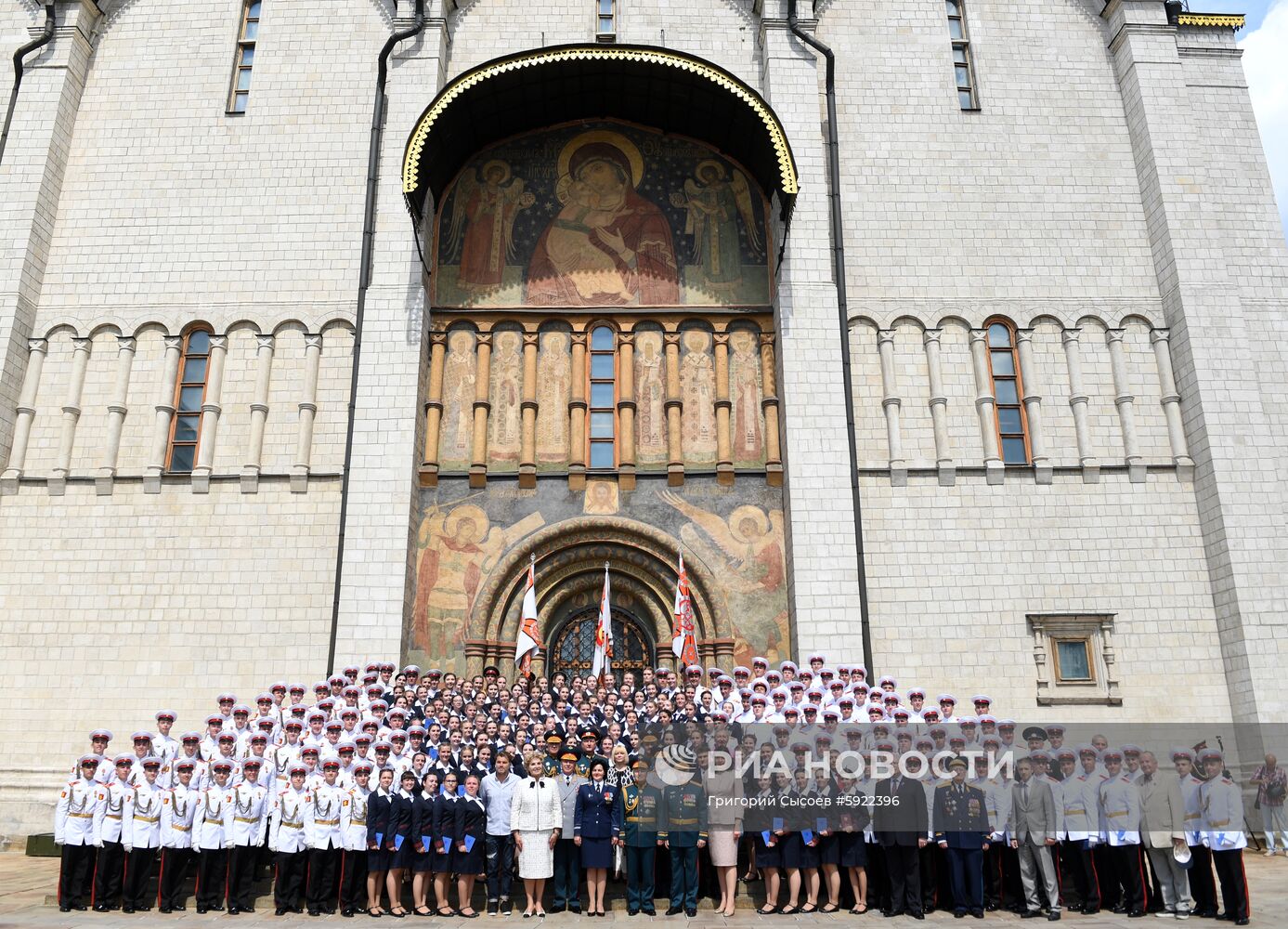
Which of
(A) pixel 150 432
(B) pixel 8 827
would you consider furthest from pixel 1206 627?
(B) pixel 8 827

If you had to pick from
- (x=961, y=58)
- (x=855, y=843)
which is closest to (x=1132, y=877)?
(x=855, y=843)

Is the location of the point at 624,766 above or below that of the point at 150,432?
Answer: below

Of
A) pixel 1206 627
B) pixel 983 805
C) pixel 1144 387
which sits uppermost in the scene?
pixel 1144 387

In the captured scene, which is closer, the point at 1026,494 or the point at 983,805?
the point at 983,805

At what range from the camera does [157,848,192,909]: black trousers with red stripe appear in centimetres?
1068

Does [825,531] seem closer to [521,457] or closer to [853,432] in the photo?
[853,432]

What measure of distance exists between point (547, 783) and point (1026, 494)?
11.0 metres

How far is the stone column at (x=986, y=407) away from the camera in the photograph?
17484 mm

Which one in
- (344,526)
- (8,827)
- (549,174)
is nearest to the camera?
(8,827)

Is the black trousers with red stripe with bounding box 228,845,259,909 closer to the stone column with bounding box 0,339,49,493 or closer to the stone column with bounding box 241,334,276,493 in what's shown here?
the stone column with bounding box 241,334,276,493

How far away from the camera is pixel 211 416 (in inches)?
699

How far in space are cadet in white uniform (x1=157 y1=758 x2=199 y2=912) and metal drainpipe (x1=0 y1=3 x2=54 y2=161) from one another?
14.8m

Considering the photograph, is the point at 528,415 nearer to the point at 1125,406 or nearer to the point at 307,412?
the point at 307,412

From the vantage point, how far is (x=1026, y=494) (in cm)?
1744
